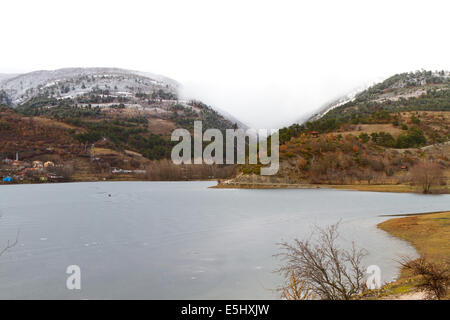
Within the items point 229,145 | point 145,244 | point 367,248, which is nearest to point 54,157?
point 229,145

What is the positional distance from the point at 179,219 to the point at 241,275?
62.7ft

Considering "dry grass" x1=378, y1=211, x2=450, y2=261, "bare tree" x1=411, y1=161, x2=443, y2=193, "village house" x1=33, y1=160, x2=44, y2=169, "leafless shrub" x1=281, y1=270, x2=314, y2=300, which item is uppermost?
"village house" x1=33, y1=160, x2=44, y2=169

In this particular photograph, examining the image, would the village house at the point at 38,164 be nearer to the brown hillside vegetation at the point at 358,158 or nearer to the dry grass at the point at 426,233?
the brown hillside vegetation at the point at 358,158

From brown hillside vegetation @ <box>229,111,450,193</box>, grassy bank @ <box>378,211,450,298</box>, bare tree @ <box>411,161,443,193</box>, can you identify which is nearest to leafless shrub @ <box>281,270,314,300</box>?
grassy bank @ <box>378,211,450,298</box>

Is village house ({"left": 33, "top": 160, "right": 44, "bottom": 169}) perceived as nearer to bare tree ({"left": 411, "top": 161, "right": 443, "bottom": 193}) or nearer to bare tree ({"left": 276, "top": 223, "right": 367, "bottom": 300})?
bare tree ({"left": 411, "top": 161, "right": 443, "bottom": 193})

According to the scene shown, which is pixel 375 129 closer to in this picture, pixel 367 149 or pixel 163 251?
pixel 367 149
